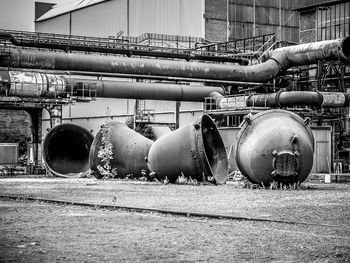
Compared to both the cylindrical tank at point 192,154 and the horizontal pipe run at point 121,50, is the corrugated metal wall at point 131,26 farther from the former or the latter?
the cylindrical tank at point 192,154

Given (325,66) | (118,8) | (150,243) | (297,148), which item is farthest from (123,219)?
(118,8)

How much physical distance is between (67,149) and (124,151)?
276 inches

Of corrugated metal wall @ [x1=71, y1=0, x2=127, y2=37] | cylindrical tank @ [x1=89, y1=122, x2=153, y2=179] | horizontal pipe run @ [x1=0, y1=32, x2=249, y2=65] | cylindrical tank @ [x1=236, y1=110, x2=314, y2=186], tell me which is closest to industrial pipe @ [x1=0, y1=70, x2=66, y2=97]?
horizontal pipe run @ [x1=0, y1=32, x2=249, y2=65]

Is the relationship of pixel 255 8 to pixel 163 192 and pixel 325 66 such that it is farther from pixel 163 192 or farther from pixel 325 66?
pixel 163 192

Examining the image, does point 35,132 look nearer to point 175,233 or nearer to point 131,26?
point 131,26

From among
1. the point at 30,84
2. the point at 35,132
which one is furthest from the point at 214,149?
the point at 35,132

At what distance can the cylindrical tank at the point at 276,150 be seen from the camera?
18.2m

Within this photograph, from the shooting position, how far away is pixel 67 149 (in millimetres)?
→ 31297

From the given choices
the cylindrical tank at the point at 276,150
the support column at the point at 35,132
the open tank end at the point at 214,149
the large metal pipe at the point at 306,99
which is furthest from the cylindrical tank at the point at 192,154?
the support column at the point at 35,132

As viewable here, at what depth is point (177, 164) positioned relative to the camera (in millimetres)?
21047

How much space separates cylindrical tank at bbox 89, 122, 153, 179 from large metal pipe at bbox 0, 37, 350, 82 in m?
4.16

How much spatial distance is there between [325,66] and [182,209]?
20450 mm

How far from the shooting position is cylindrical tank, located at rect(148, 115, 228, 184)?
20.5 metres

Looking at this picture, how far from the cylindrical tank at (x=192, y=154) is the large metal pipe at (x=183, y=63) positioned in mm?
7860
